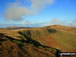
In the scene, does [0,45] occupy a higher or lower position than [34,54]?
higher

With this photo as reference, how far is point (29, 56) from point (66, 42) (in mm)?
15987

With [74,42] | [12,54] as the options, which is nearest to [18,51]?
[12,54]

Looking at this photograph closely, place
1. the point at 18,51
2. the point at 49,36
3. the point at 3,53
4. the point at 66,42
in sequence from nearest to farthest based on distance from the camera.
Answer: the point at 3,53
the point at 18,51
the point at 66,42
the point at 49,36

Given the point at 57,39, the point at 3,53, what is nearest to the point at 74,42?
the point at 57,39

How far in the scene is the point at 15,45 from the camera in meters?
20.3

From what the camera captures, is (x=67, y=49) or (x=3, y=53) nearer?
(x=3, y=53)

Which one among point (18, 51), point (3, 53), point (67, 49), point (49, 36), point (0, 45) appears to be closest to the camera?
point (3, 53)

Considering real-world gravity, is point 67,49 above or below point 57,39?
below

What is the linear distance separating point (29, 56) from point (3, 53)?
4.78 m

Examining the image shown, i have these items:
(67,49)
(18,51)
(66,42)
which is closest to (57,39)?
(66,42)

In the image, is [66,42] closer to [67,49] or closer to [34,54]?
[67,49]

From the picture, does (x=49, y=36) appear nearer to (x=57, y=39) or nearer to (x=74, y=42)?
(x=57, y=39)

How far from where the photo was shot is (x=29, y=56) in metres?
17.3

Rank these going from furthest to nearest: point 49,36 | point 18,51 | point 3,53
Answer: point 49,36
point 18,51
point 3,53
